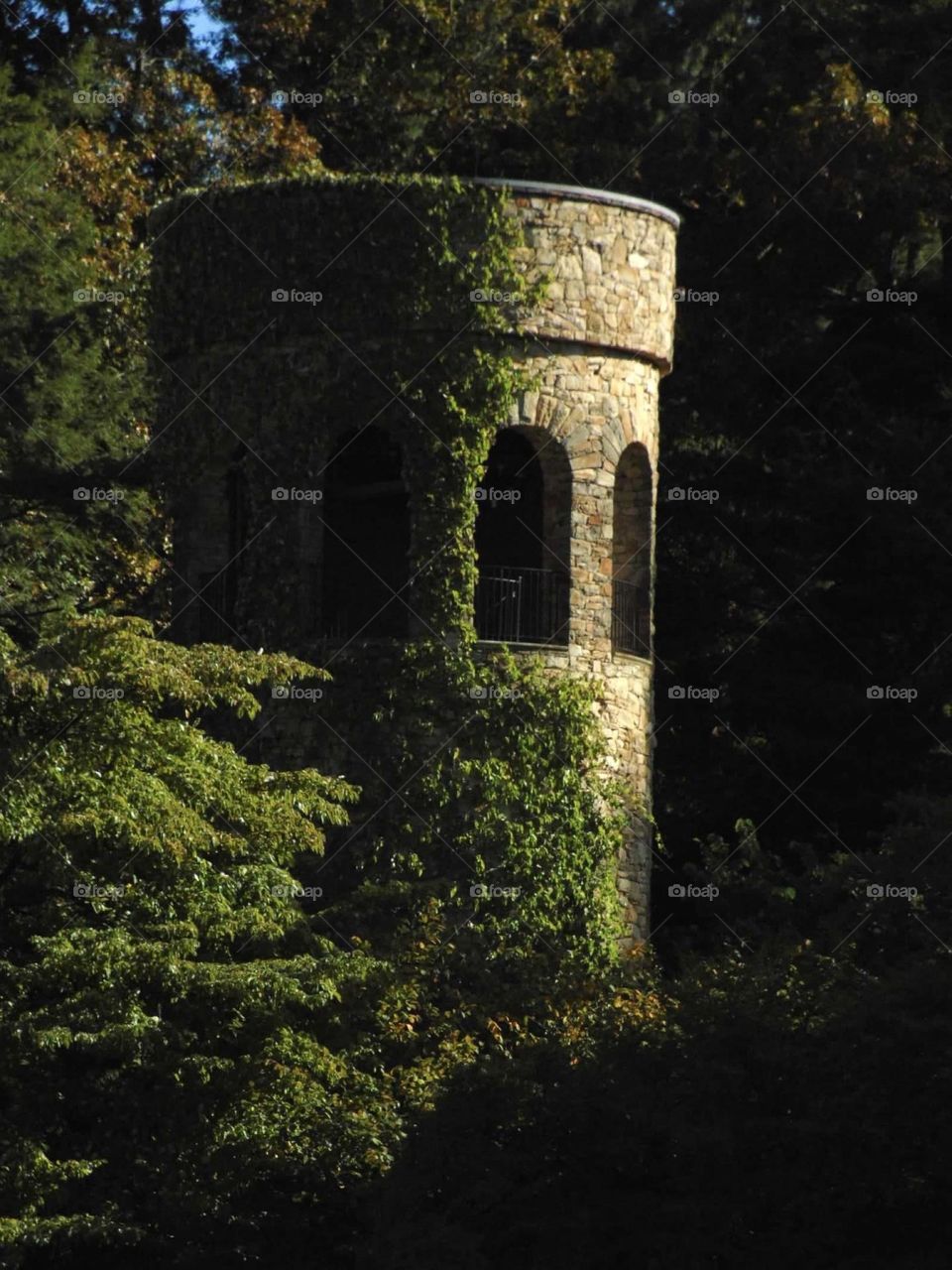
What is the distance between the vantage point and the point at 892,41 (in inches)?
1266

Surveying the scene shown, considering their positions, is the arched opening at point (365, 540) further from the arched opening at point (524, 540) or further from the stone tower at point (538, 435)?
the arched opening at point (524, 540)

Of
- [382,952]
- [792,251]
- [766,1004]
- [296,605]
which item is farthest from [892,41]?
[766,1004]

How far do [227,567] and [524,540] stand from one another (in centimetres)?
296

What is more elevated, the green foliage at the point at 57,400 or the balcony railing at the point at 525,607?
the green foliage at the point at 57,400

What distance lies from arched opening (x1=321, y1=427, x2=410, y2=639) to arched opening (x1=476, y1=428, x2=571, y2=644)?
86cm

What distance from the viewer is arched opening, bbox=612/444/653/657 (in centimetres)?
2644

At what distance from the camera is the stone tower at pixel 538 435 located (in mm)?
25250

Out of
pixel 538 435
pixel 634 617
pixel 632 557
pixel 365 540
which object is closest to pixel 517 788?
pixel 634 617

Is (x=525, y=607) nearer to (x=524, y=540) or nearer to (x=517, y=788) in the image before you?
(x=524, y=540)

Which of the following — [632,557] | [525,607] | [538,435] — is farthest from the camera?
[632,557]

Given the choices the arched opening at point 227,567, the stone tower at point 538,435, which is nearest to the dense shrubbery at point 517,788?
the stone tower at point 538,435

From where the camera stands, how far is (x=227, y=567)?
2662cm

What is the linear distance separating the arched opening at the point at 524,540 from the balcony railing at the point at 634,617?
2.76 feet

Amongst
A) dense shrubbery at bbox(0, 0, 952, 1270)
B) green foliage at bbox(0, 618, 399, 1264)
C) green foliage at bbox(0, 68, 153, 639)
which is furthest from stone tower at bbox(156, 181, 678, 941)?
green foliage at bbox(0, 68, 153, 639)
